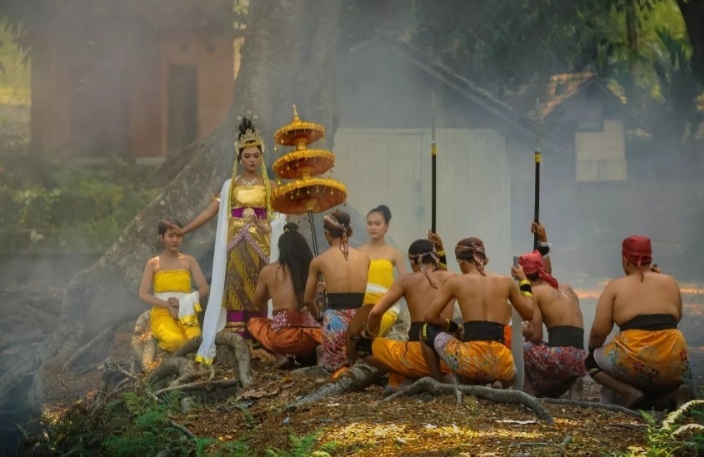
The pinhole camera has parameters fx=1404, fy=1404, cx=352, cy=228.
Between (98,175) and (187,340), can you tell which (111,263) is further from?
(98,175)

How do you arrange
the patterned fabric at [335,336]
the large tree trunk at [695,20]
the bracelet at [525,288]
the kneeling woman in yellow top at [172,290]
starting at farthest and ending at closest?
1. the large tree trunk at [695,20]
2. the kneeling woman in yellow top at [172,290]
3. the patterned fabric at [335,336]
4. the bracelet at [525,288]

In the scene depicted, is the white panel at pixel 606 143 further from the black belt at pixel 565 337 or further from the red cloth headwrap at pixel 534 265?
the black belt at pixel 565 337

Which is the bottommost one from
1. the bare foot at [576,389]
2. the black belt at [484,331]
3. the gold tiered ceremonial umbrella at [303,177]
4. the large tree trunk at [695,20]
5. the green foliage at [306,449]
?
the green foliage at [306,449]

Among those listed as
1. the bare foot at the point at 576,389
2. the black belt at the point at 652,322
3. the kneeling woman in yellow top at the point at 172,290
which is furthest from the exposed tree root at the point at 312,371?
the black belt at the point at 652,322

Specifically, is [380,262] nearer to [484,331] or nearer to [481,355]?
[484,331]

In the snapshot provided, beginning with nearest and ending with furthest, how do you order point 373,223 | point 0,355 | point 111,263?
point 373,223
point 111,263
point 0,355

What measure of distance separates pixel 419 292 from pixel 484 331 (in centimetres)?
78

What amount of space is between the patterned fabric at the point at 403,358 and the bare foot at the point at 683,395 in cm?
184

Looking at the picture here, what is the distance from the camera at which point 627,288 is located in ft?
36.7

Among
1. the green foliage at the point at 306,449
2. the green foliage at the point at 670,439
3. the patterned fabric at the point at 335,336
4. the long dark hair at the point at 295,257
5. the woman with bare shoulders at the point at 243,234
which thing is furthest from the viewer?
the woman with bare shoulders at the point at 243,234

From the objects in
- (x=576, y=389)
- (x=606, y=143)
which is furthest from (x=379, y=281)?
(x=606, y=143)

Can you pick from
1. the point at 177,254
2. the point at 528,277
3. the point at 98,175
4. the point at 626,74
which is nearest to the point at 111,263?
the point at 177,254

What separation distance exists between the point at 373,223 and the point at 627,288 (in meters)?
3.19

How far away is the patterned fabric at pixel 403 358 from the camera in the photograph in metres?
11.1
